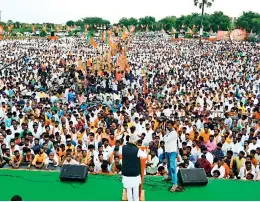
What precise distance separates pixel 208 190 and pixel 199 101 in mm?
7365

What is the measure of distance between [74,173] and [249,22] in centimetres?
5486

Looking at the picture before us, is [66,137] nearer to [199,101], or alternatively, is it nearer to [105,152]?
[105,152]

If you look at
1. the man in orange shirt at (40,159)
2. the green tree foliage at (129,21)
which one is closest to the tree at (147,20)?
the green tree foliage at (129,21)

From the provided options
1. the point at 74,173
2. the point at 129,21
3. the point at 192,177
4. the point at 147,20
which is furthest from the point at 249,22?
the point at 74,173

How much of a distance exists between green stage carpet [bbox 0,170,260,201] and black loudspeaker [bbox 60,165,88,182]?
8 centimetres

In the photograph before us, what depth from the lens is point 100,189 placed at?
5238 millimetres

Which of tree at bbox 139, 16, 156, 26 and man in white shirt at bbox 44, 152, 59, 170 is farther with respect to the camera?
tree at bbox 139, 16, 156, 26

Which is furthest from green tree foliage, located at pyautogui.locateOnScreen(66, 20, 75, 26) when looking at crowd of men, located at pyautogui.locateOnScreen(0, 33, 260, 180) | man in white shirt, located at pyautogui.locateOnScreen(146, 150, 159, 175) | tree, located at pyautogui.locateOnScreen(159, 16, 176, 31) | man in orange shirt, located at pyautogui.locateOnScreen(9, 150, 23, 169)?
man in white shirt, located at pyautogui.locateOnScreen(146, 150, 159, 175)

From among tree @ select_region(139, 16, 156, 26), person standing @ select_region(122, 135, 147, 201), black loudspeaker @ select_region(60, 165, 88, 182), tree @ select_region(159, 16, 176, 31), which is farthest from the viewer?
tree @ select_region(139, 16, 156, 26)

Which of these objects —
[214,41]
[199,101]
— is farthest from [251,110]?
[214,41]

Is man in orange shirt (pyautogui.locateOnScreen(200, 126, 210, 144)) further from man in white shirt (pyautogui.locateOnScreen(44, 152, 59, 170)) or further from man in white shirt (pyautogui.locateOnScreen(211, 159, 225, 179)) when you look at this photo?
man in white shirt (pyautogui.locateOnScreen(44, 152, 59, 170))

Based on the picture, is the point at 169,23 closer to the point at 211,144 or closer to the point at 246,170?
the point at 211,144

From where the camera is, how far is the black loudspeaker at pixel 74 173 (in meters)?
5.35

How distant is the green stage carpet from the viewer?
197 inches
